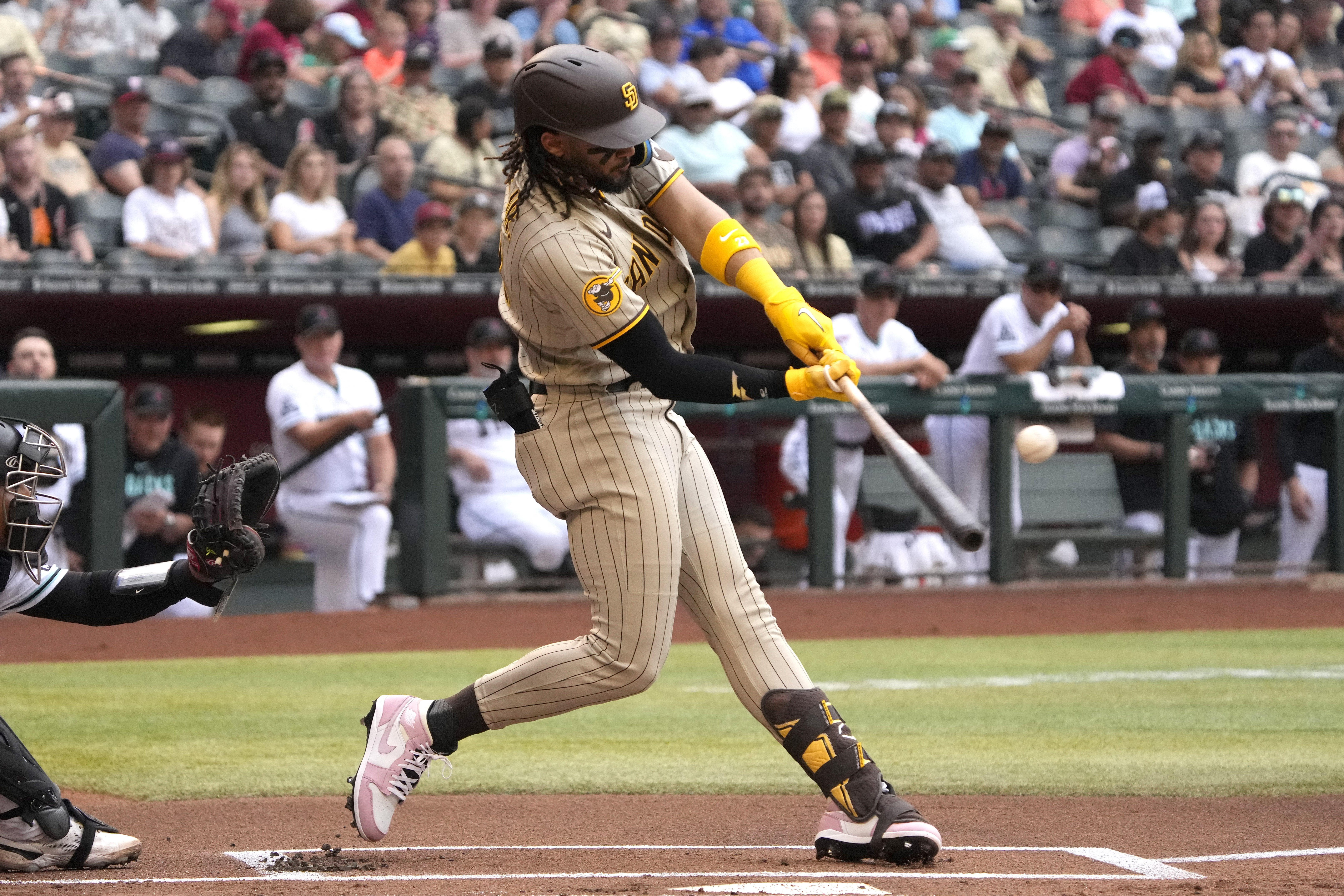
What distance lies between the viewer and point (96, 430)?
8273 mm

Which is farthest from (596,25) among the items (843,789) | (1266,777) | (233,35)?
(843,789)

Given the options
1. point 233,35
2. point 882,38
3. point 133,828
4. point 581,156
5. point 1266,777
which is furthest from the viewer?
point 882,38

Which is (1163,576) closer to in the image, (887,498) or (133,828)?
(887,498)

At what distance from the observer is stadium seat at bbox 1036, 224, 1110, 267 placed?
1180 cm

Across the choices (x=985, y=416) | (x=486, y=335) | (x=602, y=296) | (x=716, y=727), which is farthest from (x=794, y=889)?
(x=985, y=416)

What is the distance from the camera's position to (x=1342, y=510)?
10.0 m

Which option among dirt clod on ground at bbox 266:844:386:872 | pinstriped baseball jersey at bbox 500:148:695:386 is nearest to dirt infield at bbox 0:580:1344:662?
dirt clod on ground at bbox 266:844:386:872

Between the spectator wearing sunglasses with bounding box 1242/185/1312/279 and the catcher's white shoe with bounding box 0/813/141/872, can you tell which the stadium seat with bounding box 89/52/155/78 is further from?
the catcher's white shoe with bounding box 0/813/141/872

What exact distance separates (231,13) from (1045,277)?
5755 millimetres

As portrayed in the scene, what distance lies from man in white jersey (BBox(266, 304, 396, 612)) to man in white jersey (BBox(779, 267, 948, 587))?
212 cm

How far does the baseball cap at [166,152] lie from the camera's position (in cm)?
923

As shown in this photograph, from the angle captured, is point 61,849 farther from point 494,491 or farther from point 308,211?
point 308,211

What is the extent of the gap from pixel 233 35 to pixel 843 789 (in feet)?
30.7

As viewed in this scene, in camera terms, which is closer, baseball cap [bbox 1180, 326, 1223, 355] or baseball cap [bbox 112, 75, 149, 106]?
baseball cap [bbox 112, 75, 149, 106]
